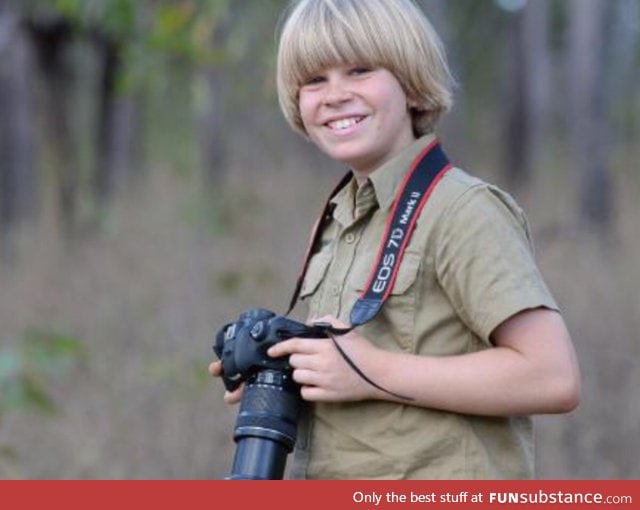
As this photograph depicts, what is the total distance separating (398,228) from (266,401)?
14.0 inches

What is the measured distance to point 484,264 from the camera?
6.89 ft

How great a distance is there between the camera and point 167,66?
34.9ft

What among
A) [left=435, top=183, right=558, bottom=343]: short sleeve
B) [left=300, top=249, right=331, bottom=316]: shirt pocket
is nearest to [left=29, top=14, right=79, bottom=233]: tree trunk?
[left=300, top=249, right=331, bottom=316]: shirt pocket

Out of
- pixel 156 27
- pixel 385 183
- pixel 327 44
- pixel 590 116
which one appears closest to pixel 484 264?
pixel 385 183

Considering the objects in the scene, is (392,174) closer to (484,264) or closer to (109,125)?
(484,264)

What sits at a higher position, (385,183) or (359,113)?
(359,113)

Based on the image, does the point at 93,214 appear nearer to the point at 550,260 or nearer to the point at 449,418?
the point at 550,260

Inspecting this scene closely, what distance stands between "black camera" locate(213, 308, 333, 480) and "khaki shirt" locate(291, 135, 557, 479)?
75mm

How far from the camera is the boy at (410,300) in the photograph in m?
2.08

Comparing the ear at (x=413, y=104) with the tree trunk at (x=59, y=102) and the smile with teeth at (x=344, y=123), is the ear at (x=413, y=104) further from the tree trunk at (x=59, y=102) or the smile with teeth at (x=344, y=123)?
the tree trunk at (x=59, y=102)

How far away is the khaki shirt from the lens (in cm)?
210

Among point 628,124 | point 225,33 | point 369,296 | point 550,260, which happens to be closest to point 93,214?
point 225,33

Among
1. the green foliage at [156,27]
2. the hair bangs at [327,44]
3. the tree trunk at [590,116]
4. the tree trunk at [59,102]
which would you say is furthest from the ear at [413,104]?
the tree trunk at [59,102]
